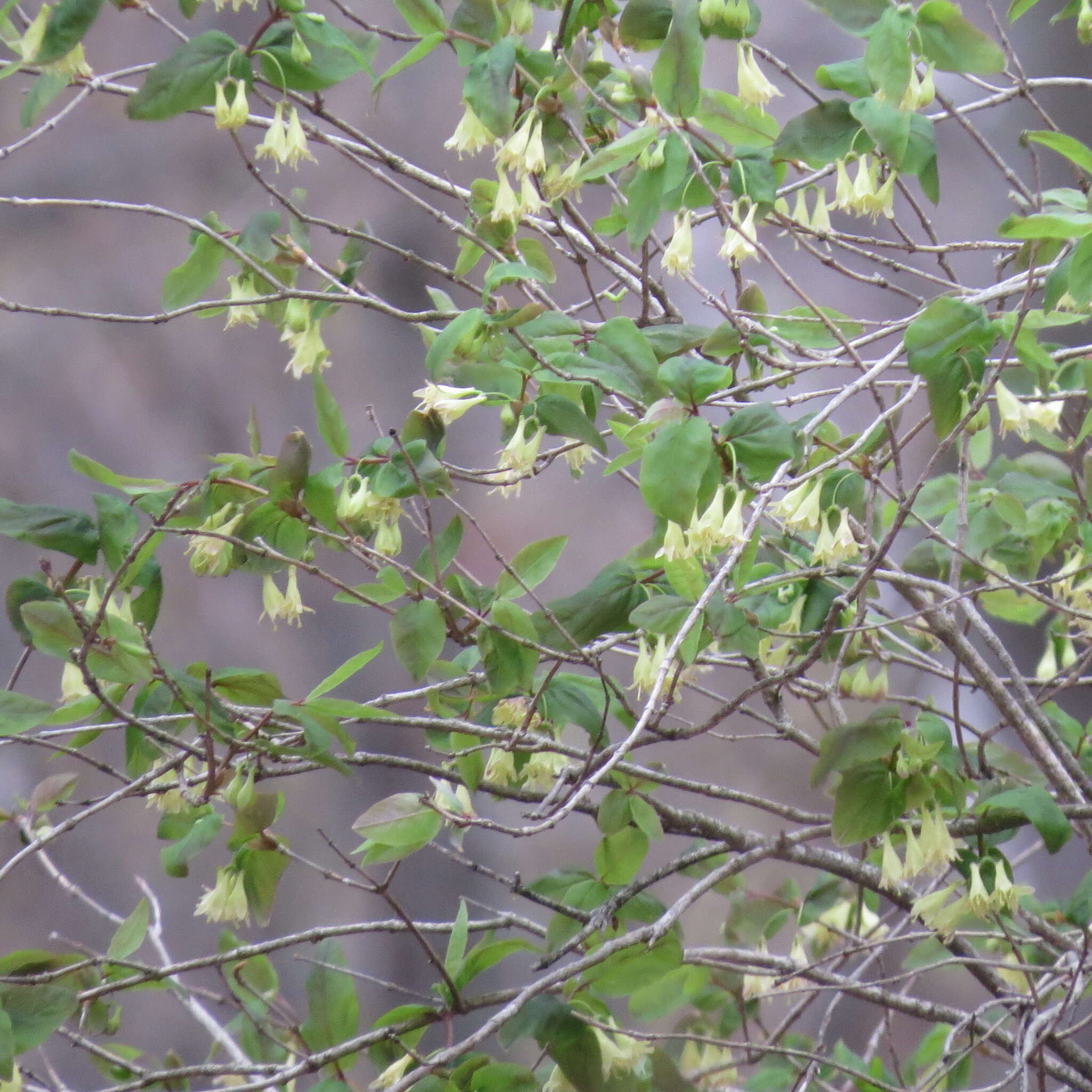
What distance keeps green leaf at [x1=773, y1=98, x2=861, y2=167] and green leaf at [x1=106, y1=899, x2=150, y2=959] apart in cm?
80

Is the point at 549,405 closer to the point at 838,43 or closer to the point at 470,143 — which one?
the point at 470,143

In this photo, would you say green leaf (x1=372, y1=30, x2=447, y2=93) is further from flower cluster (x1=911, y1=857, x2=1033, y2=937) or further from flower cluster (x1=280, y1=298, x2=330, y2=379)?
flower cluster (x1=911, y1=857, x2=1033, y2=937)

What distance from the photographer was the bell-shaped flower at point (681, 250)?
817mm

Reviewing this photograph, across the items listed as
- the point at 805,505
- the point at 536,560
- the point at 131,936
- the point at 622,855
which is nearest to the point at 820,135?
the point at 805,505

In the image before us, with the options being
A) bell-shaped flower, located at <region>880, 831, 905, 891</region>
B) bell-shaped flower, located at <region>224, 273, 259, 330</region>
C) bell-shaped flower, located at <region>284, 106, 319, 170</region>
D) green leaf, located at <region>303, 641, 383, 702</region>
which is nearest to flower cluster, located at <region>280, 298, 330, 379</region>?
bell-shaped flower, located at <region>224, 273, 259, 330</region>

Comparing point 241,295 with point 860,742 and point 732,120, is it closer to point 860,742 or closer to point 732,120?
point 732,120

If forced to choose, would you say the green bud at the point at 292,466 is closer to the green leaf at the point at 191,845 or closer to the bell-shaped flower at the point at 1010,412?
the green leaf at the point at 191,845

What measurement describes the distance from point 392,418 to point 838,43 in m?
1.22

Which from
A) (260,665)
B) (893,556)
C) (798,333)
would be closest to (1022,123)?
(893,556)

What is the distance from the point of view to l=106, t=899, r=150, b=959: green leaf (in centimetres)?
89

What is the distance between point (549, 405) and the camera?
30.0 inches

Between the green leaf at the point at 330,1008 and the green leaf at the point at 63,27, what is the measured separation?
81cm

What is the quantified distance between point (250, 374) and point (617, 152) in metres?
1.58

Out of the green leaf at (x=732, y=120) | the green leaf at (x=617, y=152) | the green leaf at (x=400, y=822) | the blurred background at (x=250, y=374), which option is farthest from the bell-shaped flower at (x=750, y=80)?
the blurred background at (x=250, y=374)
